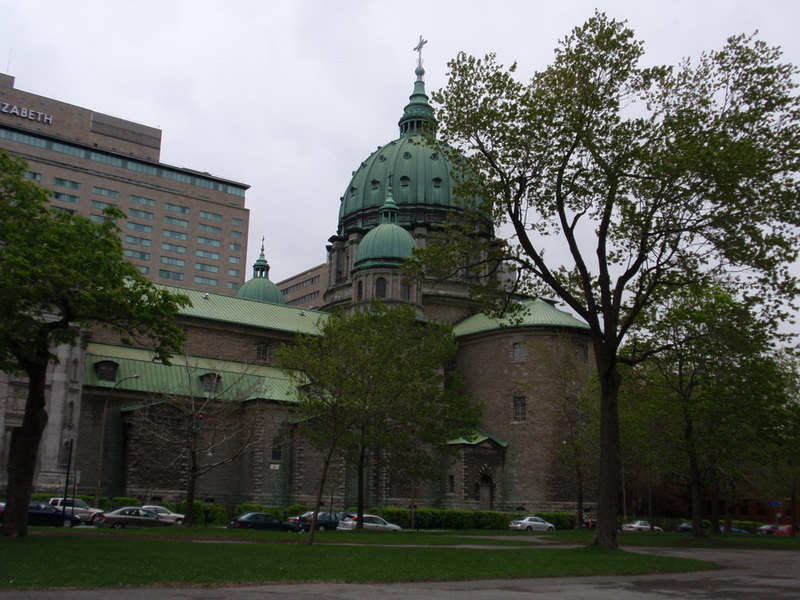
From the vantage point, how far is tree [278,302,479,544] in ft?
118

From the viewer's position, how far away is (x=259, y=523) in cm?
4134

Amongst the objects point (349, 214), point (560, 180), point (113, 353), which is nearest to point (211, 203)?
point (349, 214)

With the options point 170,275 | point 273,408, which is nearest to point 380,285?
point 273,408

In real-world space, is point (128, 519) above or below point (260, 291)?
below

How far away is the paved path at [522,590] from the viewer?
1403 cm

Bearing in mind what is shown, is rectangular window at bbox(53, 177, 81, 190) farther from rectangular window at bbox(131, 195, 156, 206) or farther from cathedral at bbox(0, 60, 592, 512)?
cathedral at bbox(0, 60, 592, 512)

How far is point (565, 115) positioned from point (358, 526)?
83.2 feet

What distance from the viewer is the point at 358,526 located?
1705 inches

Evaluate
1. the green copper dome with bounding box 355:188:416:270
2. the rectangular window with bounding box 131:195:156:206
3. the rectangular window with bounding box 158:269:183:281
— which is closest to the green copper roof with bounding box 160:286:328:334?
the green copper dome with bounding box 355:188:416:270

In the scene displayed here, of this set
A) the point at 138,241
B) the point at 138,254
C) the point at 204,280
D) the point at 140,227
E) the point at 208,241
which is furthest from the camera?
the point at 208,241

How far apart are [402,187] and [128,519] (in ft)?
177

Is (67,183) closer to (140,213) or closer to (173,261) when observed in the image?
(140,213)

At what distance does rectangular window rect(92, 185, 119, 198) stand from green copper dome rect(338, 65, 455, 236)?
4651cm

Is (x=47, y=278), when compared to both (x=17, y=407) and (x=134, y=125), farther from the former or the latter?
(x=134, y=125)
